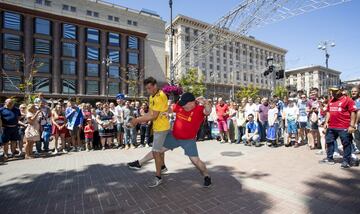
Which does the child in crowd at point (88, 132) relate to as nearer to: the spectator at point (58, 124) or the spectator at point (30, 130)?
the spectator at point (58, 124)

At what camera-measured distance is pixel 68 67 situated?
137ft

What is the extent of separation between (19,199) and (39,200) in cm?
44

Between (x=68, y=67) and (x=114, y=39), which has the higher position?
(x=114, y=39)

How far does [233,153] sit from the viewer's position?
26.3ft

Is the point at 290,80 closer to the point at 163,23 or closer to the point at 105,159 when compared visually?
the point at 163,23

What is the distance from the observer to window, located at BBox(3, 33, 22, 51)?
36.1 metres

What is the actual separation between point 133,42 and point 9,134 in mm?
43304

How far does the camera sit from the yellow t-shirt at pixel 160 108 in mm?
4473

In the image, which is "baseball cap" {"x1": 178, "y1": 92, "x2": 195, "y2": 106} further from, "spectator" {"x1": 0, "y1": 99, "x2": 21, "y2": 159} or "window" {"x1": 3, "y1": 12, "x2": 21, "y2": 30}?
"window" {"x1": 3, "y1": 12, "x2": 21, "y2": 30}

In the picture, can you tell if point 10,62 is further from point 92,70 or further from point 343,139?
point 343,139

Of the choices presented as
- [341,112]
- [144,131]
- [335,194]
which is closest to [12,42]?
[144,131]

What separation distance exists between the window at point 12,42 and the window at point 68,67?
6.92 m

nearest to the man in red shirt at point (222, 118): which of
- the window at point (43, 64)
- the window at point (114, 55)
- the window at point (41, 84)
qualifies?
the window at point (41, 84)

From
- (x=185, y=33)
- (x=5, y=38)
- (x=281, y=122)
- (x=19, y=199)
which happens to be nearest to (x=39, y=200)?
(x=19, y=199)
